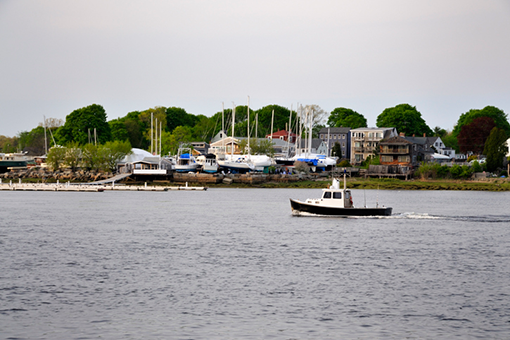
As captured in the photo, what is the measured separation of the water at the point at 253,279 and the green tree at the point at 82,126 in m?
98.4

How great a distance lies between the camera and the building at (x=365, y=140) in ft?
518

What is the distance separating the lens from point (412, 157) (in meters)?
129

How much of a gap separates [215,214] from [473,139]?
120407 millimetres

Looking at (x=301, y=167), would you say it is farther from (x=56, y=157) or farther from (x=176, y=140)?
(x=56, y=157)

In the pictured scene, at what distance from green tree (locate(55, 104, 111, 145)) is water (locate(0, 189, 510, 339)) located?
9842 cm

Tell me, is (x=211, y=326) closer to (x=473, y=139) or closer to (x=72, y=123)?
(x=72, y=123)

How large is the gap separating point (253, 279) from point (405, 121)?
16128 centimetres

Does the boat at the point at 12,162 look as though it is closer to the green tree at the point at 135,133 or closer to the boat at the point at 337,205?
the green tree at the point at 135,133

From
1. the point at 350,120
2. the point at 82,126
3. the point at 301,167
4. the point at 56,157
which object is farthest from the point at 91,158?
the point at 350,120

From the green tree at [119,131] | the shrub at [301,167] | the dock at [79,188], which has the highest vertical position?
→ the green tree at [119,131]

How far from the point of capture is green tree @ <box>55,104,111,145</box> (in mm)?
150375

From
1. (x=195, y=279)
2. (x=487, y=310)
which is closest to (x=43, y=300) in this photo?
(x=195, y=279)

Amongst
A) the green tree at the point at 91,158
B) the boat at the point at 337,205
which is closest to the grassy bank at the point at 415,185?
the green tree at the point at 91,158

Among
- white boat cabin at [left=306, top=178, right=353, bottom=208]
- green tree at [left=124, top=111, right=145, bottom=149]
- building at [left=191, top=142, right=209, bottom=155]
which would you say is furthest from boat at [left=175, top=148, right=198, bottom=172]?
white boat cabin at [left=306, top=178, right=353, bottom=208]
